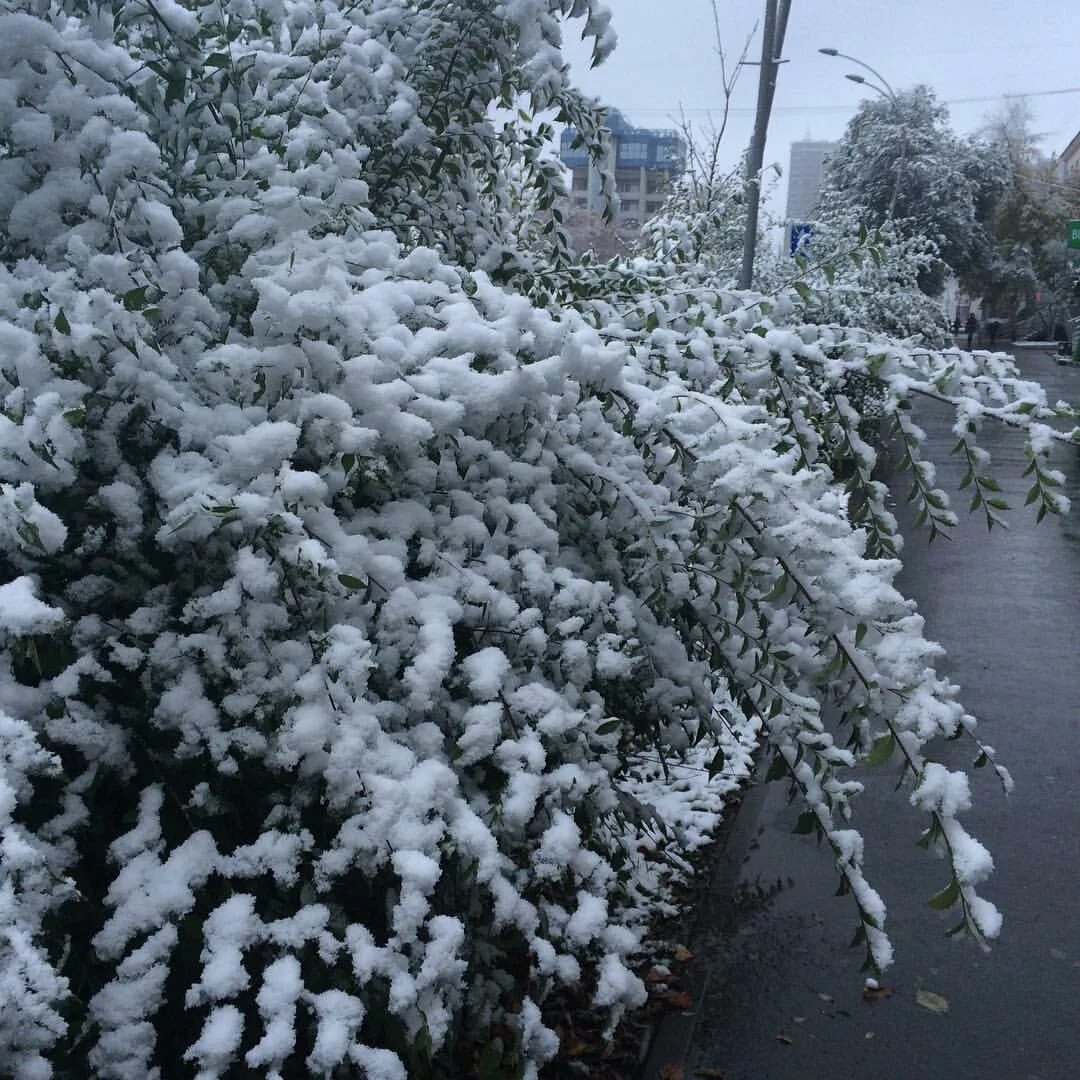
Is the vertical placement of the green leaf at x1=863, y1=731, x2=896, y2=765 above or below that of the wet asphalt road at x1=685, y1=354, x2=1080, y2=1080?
above

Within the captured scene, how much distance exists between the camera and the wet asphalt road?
3.46 meters

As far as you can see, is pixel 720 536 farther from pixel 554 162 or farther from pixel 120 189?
pixel 554 162

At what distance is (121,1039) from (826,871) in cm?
363

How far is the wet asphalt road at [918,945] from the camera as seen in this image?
3.46m

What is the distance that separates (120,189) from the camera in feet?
7.35

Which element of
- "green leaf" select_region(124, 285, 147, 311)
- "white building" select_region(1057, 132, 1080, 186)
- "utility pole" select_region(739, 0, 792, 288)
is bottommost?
"green leaf" select_region(124, 285, 147, 311)

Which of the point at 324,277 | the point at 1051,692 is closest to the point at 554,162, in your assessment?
the point at 324,277

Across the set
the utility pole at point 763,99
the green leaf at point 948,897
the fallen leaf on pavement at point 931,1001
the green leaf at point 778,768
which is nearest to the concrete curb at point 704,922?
the fallen leaf on pavement at point 931,1001

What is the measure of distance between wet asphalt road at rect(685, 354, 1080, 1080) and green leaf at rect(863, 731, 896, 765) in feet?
5.86

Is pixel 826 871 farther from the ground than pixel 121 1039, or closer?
closer

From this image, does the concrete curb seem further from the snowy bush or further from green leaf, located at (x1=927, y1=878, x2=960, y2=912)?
green leaf, located at (x1=927, y1=878, x2=960, y2=912)

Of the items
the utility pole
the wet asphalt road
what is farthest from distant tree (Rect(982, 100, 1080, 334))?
the wet asphalt road

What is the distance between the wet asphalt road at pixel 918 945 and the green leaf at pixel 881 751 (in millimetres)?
1785

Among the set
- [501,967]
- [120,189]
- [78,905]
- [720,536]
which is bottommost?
[501,967]
